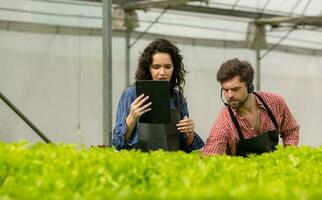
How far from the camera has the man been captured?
175 inches

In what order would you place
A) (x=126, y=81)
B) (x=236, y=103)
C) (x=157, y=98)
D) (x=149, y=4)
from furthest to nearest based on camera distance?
(x=126, y=81), (x=149, y=4), (x=236, y=103), (x=157, y=98)

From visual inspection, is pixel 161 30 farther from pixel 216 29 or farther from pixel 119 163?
pixel 119 163

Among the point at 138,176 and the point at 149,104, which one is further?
the point at 149,104

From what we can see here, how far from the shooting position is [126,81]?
11930 millimetres

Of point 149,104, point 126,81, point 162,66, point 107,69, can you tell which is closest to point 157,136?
point 149,104

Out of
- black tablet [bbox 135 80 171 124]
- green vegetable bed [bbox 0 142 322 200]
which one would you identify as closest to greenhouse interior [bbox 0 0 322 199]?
green vegetable bed [bbox 0 142 322 200]

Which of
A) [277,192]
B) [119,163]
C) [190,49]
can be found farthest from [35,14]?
[277,192]

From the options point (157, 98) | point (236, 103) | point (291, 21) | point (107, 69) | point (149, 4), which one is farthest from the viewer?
point (291, 21)

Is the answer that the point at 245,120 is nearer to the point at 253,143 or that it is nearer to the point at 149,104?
the point at 253,143

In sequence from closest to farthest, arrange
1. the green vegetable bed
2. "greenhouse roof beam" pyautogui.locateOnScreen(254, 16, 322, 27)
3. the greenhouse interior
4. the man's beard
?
the green vegetable bed < the greenhouse interior < the man's beard < "greenhouse roof beam" pyautogui.locateOnScreen(254, 16, 322, 27)

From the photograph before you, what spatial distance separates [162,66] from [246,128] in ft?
2.20

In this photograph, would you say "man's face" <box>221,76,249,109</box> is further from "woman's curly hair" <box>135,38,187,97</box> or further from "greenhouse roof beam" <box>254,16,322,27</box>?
"greenhouse roof beam" <box>254,16,322,27</box>

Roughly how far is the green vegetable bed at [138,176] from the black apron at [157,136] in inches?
41.9

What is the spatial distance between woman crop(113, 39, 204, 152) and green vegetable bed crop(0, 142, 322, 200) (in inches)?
40.0
